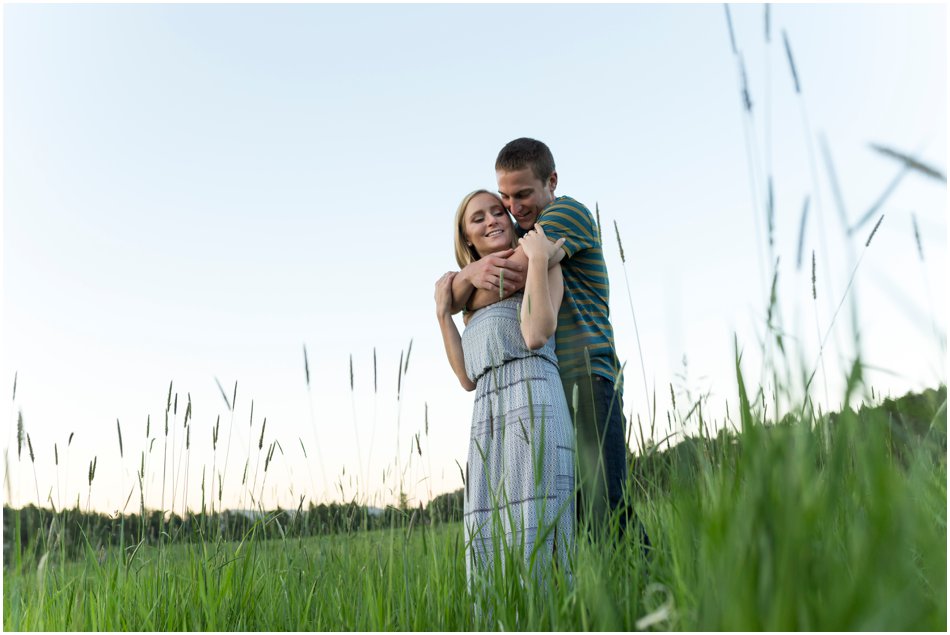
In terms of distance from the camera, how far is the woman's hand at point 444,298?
10.1ft

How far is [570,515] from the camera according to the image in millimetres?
2613

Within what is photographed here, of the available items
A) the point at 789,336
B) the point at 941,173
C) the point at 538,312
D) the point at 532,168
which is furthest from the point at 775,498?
the point at 532,168

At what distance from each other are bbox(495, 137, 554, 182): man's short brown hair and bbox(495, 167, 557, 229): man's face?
0.02 m

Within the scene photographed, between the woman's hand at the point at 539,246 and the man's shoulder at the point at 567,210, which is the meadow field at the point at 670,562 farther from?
the man's shoulder at the point at 567,210

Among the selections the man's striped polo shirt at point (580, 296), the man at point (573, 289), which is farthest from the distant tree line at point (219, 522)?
the man's striped polo shirt at point (580, 296)

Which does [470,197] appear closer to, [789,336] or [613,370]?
[613,370]

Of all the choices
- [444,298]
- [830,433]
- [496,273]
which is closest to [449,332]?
[444,298]

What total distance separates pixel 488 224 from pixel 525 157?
0.32 metres

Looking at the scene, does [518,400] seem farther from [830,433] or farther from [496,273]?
[830,433]

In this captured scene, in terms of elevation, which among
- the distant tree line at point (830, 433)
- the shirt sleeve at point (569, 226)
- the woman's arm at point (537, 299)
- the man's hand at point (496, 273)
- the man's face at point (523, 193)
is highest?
the man's face at point (523, 193)

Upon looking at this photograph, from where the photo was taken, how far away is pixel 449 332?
3082mm

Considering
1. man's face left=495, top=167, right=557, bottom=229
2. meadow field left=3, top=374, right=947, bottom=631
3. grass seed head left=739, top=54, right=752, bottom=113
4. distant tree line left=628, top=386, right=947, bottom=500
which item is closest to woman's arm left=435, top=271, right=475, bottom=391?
man's face left=495, top=167, right=557, bottom=229

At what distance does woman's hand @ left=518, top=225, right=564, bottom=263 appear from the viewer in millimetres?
2562

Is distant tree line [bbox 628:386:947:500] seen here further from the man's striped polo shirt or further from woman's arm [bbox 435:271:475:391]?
woman's arm [bbox 435:271:475:391]
